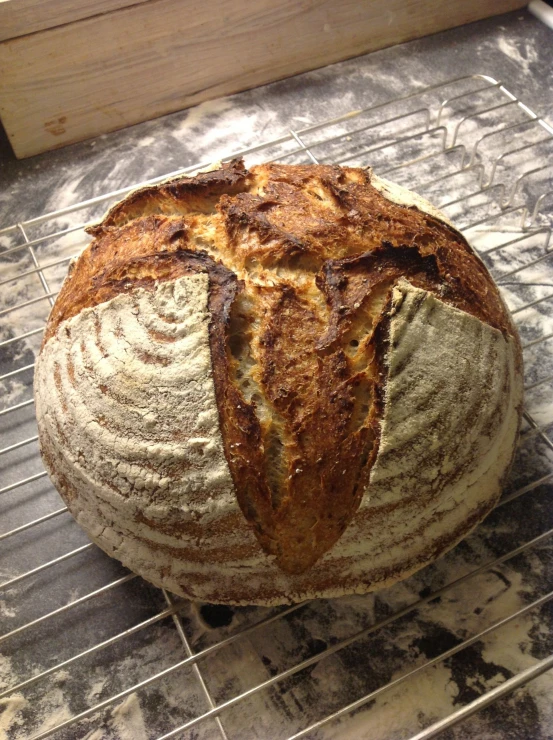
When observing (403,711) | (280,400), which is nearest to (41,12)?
(280,400)

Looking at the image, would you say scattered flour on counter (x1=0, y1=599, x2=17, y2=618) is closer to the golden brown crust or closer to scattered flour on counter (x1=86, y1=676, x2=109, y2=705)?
scattered flour on counter (x1=86, y1=676, x2=109, y2=705)

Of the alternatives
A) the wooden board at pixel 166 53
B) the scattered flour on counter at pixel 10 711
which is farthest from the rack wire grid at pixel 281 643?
the wooden board at pixel 166 53

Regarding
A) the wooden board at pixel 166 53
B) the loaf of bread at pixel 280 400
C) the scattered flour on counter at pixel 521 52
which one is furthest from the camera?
the scattered flour on counter at pixel 521 52

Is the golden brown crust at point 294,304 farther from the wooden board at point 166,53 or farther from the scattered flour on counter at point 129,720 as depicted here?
the wooden board at point 166,53

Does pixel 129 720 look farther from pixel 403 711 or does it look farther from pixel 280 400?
pixel 280 400

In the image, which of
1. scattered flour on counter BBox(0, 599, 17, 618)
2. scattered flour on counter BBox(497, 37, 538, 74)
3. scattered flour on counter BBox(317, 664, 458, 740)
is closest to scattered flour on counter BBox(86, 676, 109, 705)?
scattered flour on counter BBox(0, 599, 17, 618)

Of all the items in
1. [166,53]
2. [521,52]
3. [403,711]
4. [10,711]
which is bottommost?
[403,711]

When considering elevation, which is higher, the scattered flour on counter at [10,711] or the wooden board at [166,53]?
the wooden board at [166,53]
